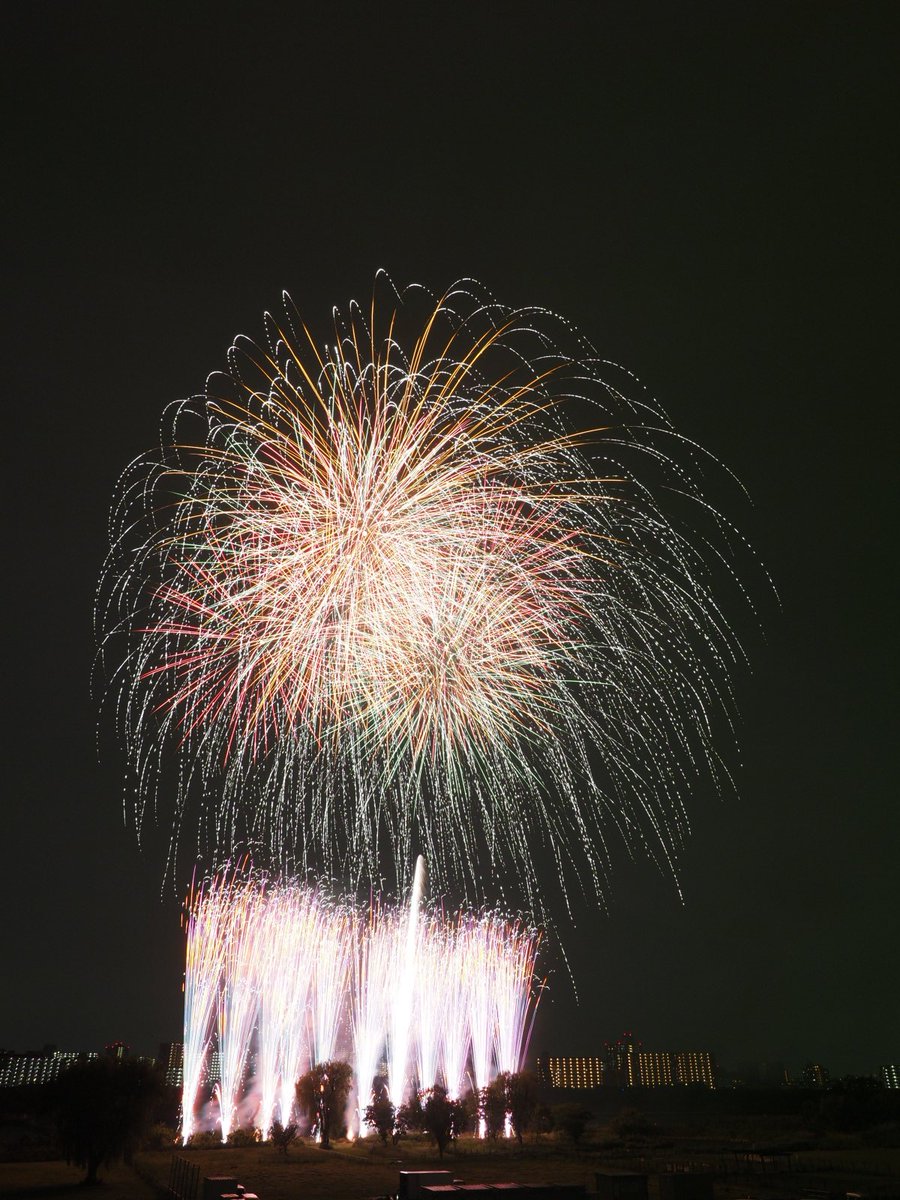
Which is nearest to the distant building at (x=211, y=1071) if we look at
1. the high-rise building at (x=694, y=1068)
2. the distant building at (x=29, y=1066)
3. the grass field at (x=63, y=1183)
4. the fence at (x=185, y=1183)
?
the grass field at (x=63, y=1183)

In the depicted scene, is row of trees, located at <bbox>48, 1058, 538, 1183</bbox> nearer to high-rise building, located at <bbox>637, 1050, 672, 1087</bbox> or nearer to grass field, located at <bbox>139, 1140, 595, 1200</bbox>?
grass field, located at <bbox>139, 1140, 595, 1200</bbox>

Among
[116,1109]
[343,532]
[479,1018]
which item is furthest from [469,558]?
[479,1018]

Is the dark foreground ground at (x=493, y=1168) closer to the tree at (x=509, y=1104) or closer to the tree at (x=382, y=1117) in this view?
the tree at (x=382, y=1117)

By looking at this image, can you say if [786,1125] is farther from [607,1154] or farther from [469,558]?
[469,558]

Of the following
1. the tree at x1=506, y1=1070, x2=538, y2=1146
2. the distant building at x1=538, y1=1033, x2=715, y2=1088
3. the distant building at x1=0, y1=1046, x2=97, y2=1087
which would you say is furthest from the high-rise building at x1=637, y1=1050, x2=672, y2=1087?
the tree at x1=506, y1=1070, x2=538, y2=1146

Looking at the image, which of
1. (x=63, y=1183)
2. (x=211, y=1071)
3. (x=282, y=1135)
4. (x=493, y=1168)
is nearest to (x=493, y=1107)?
(x=282, y=1135)

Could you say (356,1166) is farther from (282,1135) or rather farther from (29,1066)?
(29,1066)
